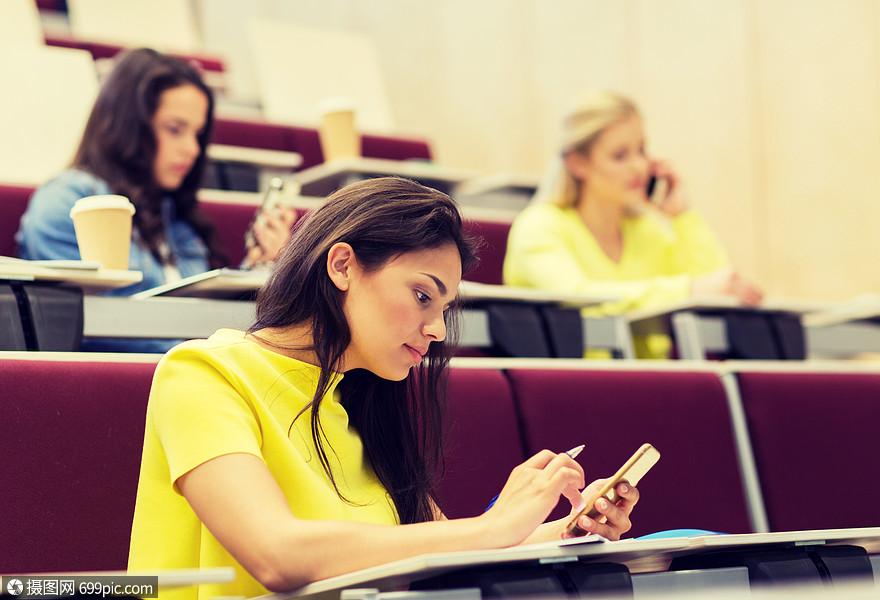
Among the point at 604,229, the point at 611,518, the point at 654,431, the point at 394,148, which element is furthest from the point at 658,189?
the point at 611,518

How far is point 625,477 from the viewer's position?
53 cm

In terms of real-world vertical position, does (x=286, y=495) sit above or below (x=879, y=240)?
below

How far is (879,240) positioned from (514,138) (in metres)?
0.80

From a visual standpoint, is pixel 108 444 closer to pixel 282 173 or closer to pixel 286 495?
pixel 286 495

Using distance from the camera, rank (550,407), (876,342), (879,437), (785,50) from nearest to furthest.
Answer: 1. (550,407)
2. (879,437)
3. (876,342)
4. (785,50)

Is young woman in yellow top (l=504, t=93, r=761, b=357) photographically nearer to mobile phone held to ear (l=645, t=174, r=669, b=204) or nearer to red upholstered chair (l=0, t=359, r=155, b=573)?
mobile phone held to ear (l=645, t=174, r=669, b=204)

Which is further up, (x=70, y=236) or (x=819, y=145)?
(x=819, y=145)

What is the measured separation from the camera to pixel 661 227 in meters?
1.35

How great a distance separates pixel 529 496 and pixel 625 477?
79 mm

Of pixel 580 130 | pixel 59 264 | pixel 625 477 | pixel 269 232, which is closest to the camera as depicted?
pixel 625 477

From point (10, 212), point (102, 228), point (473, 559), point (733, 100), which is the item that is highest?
point (733, 100)

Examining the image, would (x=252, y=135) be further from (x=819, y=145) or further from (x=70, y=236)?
(x=819, y=145)

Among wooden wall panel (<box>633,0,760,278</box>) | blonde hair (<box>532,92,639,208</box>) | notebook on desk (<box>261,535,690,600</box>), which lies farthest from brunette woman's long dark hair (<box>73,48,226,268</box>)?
wooden wall panel (<box>633,0,760,278</box>)

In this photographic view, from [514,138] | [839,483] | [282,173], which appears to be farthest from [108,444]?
[514,138]
